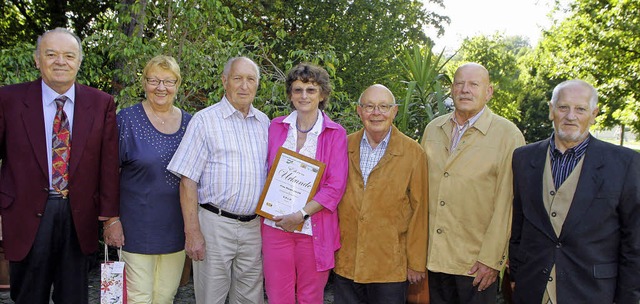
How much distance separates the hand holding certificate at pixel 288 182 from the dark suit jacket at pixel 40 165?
1.08m

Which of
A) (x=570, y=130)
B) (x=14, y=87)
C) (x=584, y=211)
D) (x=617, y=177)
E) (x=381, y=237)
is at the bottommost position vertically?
(x=381, y=237)

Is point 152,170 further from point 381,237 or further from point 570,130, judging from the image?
point 570,130

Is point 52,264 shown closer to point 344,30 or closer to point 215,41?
point 215,41

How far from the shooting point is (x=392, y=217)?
12.3 feet

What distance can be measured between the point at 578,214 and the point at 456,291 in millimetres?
1091

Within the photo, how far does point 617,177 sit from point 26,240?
377 cm

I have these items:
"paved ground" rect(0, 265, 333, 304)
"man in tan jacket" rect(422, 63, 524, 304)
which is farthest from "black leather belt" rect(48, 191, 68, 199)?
"paved ground" rect(0, 265, 333, 304)

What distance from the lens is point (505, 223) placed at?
11.8 feet

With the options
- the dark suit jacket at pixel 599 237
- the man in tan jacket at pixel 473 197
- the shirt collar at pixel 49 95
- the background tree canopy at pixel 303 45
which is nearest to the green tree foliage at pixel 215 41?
the background tree canopy at pixel 303 45

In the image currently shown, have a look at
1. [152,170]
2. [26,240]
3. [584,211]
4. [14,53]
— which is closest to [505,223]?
[584,211]

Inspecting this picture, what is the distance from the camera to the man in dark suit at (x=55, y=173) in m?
3.51

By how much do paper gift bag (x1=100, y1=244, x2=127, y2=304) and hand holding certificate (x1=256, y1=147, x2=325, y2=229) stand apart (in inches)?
40.7

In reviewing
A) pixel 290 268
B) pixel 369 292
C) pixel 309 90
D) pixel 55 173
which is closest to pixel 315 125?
pixel 309 90

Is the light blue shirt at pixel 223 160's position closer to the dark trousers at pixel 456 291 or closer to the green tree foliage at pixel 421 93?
the dark trousers at pixel 456 291
